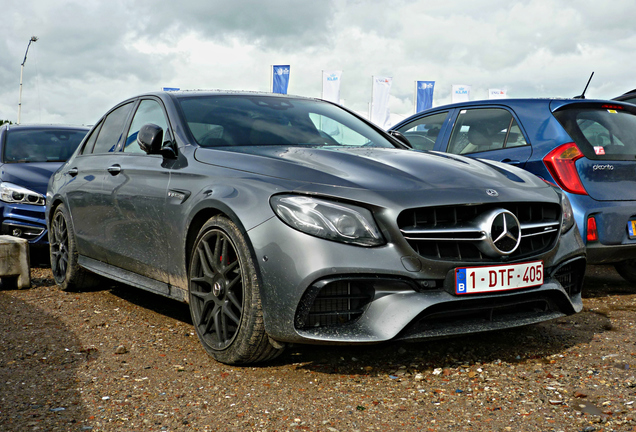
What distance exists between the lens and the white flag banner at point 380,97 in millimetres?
25094

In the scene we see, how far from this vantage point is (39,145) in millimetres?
8320

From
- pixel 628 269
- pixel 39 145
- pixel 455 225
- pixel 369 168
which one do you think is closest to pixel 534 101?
pixel 628 269

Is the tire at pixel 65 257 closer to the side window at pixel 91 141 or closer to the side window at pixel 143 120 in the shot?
the side window at pixel 91 141

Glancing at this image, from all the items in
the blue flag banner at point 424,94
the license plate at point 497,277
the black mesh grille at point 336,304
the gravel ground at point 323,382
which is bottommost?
the gravel ground at point 323,382

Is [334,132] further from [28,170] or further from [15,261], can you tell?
[28,170]

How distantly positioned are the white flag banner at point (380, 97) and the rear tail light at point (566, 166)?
2025cm

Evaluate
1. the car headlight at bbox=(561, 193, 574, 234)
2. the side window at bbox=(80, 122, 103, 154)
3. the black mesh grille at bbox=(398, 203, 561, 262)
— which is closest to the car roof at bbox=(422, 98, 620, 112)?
the car headlight at bbox=(561, 193, 574, 234)

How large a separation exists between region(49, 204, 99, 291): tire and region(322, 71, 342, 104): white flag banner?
19.8 meters

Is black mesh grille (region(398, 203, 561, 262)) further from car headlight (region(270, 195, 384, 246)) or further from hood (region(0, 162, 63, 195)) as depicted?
hood (region(0, 162, 63, 195))

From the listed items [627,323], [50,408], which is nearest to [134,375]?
[50,408]

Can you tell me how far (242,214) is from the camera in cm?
327

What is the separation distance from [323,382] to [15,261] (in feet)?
12.6

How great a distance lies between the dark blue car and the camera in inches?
285

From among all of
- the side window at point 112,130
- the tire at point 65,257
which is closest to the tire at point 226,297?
the side window at point 112,130
